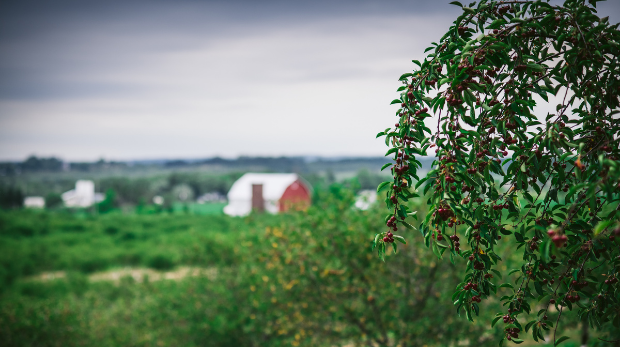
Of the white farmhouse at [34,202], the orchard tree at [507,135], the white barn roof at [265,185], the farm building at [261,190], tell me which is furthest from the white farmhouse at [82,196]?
the orchard tree at [507,135]

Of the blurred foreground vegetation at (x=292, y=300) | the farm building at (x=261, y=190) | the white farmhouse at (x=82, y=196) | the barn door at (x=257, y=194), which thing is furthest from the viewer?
the white farmhouse at (x=82, y=196)

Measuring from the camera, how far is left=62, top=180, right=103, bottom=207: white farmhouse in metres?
38.1

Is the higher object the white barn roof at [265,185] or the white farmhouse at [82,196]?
the white barn roof at [265,185]

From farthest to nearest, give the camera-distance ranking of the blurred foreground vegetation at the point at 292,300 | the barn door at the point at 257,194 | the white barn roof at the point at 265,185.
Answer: the white barn roof at the point at 265,185 < the barn door at the point at 257,194 < the blurred foreground vegetation at the point at 292,300

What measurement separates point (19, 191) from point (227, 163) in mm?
15422

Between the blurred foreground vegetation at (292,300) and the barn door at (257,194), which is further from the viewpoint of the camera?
the barn door at (257,194)

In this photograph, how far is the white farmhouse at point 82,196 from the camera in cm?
3811

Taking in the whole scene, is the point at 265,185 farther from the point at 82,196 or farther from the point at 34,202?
the point at 34,202

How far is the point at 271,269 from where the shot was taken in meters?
7.65

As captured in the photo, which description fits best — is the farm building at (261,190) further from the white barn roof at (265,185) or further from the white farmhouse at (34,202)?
the white farmhouse at (34,202)

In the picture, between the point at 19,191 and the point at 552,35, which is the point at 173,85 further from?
the point at 552,35

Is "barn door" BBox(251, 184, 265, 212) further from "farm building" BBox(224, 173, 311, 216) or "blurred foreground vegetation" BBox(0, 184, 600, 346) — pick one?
"blurred foreground vegetation" BBox(0, 184, 600, 346)

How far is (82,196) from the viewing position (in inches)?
1517

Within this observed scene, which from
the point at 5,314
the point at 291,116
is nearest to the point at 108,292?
the point at 5,314
